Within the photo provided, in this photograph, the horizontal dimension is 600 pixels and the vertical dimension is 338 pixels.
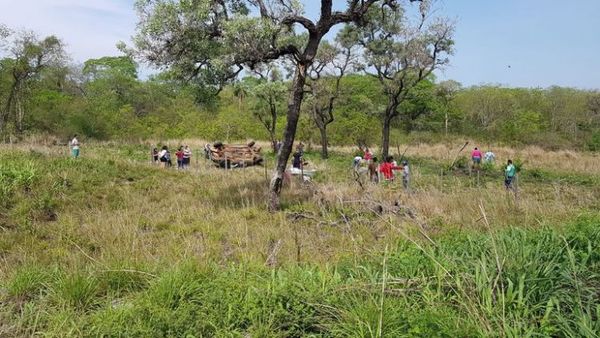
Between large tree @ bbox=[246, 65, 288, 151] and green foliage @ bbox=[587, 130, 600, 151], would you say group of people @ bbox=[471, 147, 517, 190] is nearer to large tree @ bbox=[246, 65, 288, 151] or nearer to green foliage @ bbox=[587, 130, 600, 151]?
large tree @ bbox=[246, 65, 288, 151]

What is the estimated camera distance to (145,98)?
51625 millimetres

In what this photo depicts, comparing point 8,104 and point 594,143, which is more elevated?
point 8,104

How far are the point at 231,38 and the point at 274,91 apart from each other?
1658 centimetres

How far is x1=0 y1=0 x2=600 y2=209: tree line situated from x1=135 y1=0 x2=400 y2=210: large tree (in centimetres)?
3

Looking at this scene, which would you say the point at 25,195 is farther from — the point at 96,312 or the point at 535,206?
the point at 535,206

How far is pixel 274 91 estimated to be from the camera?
25.9 m

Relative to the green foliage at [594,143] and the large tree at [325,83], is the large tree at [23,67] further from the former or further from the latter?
the green foliage at [594,143]

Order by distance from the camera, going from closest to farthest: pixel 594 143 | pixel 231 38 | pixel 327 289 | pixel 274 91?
pixel 327 289 → pixel 231 38 → pixel 274 91 → pixel 594 143

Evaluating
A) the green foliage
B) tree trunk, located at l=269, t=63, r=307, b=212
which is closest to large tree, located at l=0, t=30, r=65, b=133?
tree trunk, located at l=269, t=63, r=307, b=212

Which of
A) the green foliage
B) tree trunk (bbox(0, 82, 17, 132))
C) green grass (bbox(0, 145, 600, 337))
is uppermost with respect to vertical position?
tree trunk (bbox(0, 82, 17, 132))

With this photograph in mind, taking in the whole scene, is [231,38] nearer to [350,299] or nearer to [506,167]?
[350,299]

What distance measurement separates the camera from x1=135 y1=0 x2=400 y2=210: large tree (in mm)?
9305

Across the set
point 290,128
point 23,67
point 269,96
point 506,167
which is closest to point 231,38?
point 290,128

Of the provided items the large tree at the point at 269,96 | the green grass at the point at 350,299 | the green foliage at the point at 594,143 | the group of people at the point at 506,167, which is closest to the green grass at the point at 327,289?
the green grass at the point at 350,299
